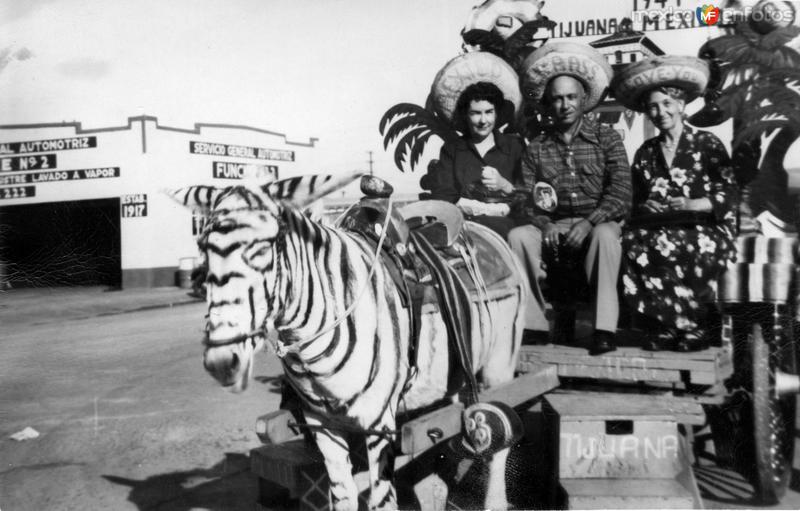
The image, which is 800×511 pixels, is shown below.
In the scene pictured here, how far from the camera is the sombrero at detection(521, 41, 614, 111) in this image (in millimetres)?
3199

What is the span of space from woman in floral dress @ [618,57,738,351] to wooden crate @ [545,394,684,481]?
1.70ft

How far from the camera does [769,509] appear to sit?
124 inches

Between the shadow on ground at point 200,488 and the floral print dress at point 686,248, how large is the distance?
8.48ft

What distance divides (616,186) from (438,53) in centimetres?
133

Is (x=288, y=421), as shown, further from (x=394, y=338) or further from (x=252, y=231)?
(x=252, y=231)

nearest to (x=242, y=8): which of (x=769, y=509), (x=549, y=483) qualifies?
(x=549, y=483)

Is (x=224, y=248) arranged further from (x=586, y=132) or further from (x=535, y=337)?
(x=586, y=132)

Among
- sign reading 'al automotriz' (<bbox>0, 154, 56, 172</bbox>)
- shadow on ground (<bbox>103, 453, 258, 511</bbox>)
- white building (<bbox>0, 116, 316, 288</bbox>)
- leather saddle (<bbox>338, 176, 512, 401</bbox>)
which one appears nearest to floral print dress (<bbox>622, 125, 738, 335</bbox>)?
leather saddle (<bbox>338, 176, 512, 401</bbox>)

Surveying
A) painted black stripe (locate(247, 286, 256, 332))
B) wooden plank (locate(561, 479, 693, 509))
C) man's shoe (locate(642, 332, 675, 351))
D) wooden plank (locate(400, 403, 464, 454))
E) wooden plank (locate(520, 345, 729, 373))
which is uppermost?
painted black stripe (locate(247, 286, 256, 332))

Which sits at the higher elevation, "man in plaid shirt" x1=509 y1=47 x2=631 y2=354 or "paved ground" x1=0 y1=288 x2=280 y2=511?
"man in plaid shirt" x1=509 y1=47 x2=631 y2=354

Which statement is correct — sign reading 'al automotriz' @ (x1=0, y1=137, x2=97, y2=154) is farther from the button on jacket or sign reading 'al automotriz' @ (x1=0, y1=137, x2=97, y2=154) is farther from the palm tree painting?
the palm tree painting

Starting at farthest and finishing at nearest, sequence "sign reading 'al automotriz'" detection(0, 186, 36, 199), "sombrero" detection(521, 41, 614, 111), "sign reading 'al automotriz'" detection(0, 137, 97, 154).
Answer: "sign reading 'al automotriz'" detection(0, 137, 97, 154) → "sign reading 'al automotriz'" detection(0, 186, 36, 199) → "sombrero" detection(521, 41, 614, 111)

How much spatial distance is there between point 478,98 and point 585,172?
79 centimetres

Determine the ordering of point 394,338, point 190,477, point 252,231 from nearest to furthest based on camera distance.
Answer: point 252,231 → point 394,338 → point 190,477
